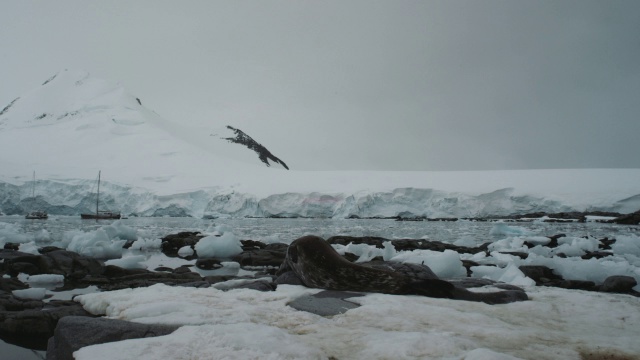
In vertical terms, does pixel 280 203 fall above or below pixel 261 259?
above

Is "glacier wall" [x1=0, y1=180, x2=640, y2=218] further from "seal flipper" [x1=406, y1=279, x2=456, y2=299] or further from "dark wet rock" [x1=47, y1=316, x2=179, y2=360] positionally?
"dark wet rock" [x1=47, y1=316, x2=179, y2=360]

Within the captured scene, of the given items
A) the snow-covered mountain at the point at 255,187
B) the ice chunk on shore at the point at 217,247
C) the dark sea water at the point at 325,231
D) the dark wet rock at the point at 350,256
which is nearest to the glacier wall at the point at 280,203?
the snow-covered mountain at the point at 255,187

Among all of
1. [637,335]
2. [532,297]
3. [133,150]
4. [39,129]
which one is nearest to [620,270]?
[532,297]

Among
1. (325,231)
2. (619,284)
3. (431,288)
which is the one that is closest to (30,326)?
(431,288)

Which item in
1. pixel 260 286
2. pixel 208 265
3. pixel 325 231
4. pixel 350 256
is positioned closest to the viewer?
pixel 260 286

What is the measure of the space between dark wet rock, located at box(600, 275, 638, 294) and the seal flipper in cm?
229

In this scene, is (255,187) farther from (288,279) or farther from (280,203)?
(288,279)

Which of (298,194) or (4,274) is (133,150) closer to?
(298,194)

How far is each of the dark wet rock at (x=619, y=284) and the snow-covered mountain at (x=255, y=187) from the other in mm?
30466

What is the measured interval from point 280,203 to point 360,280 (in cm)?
3387

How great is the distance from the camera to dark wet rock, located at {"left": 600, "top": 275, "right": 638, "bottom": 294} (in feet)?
14.1

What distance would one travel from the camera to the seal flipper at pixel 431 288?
3293 millimetres

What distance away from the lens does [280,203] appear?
121 ft

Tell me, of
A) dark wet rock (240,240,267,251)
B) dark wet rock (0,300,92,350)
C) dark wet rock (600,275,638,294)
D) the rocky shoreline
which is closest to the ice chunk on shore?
the rocky shoreline
